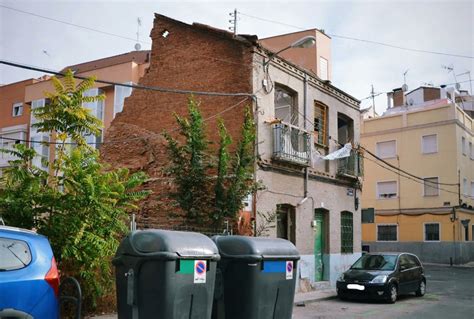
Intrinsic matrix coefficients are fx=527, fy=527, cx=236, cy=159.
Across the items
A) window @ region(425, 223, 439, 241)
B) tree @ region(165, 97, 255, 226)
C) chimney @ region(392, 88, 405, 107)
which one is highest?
chimney @ region(392, 88, 405, 107)

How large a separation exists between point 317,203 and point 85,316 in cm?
997

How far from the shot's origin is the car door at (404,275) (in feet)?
51.0

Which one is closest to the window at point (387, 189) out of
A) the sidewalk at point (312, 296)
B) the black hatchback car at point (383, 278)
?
the black hatchback car at point (383, 278)

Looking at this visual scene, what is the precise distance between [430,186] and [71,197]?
3223 centimetres

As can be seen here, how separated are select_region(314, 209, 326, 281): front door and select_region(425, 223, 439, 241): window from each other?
20.5 m

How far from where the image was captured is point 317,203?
60.0ft

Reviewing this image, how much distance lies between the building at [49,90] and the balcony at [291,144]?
14693mm

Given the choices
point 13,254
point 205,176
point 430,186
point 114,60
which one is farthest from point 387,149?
point 13,254

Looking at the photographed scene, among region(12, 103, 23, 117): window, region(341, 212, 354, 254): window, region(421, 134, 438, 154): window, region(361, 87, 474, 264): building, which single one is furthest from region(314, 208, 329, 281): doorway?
region(12, 103, 23, 117): window

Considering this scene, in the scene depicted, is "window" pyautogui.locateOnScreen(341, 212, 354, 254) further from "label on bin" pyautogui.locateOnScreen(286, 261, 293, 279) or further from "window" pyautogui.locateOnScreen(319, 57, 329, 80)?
"label on bin" pyautogui.locateOnScreen(286, 261, 293, 279)

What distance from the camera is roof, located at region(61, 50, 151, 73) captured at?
→ 3476cm

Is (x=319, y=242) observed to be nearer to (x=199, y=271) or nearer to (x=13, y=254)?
(x=199, y=271)

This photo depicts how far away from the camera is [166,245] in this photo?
5586 mm

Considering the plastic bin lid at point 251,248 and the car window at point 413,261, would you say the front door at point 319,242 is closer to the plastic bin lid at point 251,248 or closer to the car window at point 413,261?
the car window at point 413,261
